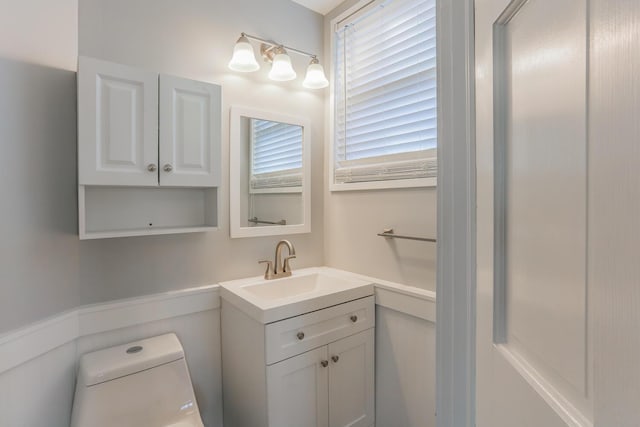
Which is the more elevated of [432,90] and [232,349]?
[432,90]

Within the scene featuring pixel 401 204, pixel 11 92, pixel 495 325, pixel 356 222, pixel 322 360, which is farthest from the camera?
pixel 356 222

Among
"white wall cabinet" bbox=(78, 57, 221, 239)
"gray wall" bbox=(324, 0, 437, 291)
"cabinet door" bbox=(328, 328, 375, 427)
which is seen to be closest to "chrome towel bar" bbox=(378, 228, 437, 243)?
"gray wall" bbox=(324, 0, 437, 291)

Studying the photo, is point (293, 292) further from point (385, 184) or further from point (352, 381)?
point (385, 184)

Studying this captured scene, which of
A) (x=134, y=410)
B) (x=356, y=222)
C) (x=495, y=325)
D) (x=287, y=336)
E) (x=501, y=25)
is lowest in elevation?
(x=134, y=410)

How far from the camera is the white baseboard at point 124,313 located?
3.45 ft

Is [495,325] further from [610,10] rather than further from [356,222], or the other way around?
[356,222]

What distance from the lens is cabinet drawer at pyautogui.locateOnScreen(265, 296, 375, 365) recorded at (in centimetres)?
130

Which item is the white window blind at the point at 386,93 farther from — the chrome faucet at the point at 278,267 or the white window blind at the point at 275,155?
the chrome faucet at the point at 278,267

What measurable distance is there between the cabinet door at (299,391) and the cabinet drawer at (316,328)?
0.14ft

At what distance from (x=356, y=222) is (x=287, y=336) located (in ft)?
2.60

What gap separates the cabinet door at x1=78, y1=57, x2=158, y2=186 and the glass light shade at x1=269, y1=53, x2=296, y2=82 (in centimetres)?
63

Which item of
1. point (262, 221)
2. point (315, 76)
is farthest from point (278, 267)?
point (315, 76)

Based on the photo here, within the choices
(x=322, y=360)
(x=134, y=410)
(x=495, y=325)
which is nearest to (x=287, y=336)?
(x=322, y=360)

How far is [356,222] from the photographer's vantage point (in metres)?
1.88
